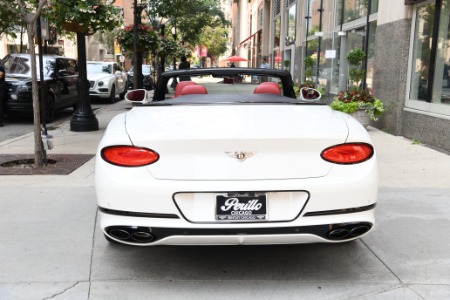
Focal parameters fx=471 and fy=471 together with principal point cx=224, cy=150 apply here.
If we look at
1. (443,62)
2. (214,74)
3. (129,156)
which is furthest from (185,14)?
(129,156)

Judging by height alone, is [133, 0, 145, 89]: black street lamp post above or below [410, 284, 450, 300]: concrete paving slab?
above

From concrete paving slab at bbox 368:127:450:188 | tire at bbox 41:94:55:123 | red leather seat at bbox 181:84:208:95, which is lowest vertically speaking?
concrete paving slab at bbox 368:127:450:188

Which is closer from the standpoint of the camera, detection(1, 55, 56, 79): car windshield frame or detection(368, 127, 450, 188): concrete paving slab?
detection(368, 127, 450, 188): concrete paving slab

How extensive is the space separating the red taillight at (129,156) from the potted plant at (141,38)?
43.6 feet

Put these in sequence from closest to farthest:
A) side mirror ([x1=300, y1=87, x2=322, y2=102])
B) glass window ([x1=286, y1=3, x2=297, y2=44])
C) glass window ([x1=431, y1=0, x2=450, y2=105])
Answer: side mirror ([x1=300, y1=87, x2=322, y2=102]), glass window ([x1=431, y1=0, x2=450, y2=105]), glass window ([x1=286, y1=3, x2=297, y2=44])

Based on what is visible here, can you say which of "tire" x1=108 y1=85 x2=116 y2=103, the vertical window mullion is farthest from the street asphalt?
"tire" x1=108 y1=85 x2=116 y2=103

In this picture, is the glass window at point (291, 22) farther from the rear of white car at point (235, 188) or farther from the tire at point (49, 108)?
the rear of white car at point (235, 188)

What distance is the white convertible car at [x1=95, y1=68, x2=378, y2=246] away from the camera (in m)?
2.88

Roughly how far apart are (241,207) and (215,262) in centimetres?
92

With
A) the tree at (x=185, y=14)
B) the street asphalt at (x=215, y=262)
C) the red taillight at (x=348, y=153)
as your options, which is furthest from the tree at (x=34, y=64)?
the tree at (x=185, y=14)

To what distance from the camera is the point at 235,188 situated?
286 centimetres

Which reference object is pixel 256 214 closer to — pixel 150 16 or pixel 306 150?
pixel 306 150

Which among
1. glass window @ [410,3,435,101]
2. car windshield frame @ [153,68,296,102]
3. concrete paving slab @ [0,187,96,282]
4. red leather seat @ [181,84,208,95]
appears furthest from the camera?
glass window @ [410,3,435,101]

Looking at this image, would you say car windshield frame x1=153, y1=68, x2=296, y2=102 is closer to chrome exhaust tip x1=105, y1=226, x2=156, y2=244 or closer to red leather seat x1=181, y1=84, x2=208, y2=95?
red leather seat x1=181, y1=84, x2=208, y2=95
